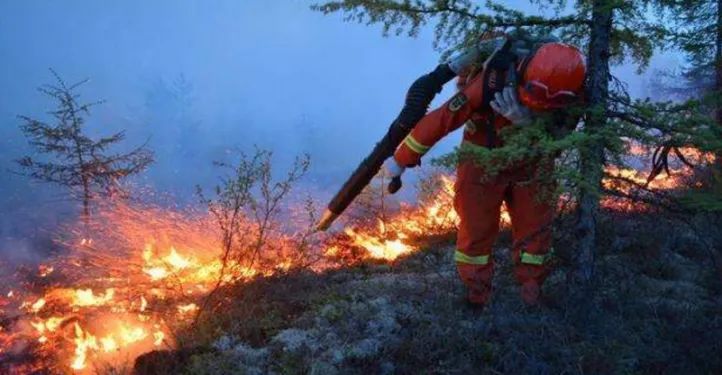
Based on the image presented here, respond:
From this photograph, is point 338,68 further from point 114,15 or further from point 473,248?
point 473,248

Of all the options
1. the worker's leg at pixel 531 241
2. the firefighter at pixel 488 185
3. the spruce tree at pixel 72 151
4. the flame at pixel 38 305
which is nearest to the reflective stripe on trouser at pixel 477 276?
the firefighter at pixel 488 185

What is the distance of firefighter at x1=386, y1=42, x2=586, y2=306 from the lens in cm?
454

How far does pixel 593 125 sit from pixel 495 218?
1.17 m

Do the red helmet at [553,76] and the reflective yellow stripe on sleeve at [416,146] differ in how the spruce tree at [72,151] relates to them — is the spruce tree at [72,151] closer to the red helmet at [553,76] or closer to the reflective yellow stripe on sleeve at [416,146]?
the reflective yellow stripe on sleeve at [416,146]

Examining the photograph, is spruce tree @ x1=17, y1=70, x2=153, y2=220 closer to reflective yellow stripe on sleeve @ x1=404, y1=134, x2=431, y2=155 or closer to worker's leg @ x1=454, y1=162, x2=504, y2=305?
reflective yellow stripe on sleeve @ x1=404, y1=134, x2=431, y2=155

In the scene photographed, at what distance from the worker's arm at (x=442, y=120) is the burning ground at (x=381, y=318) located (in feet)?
3.96

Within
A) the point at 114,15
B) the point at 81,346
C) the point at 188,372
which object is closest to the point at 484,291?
the point at 188,372

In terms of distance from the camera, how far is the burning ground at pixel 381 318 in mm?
4199

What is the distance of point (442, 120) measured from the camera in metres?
4.74

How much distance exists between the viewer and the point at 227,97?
359 ft

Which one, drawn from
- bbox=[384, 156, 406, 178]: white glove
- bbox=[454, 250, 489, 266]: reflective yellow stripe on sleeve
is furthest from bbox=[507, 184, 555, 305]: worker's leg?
bbox=[384, 156, 406, 178]: white glove

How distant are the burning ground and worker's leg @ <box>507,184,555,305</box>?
0.20 meters

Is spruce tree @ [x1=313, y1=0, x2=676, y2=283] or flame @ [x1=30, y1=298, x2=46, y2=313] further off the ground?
spruce tree @ [x1=313, y1=0, x2=676, y2=283]

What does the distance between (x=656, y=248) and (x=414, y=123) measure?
3719 millimetres
